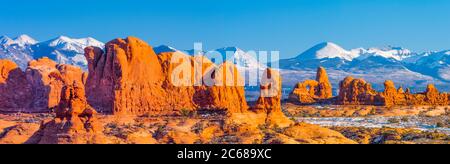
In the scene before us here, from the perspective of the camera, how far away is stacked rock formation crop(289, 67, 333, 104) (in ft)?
358

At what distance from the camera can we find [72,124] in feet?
133

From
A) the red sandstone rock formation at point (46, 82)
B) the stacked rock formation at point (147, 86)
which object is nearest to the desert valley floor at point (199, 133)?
the stacked rock formation at point (147, 86)

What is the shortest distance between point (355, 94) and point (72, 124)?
217ft

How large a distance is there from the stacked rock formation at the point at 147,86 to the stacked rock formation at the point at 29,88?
958 centimetres

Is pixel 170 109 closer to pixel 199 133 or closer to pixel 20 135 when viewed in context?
pixel 199 133

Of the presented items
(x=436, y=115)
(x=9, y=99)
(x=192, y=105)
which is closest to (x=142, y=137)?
(x=192, y=105)

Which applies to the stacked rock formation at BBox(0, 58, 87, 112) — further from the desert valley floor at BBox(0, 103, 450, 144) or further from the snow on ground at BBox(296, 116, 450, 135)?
the snow on ground at BBox(296, 116, 450, 135)

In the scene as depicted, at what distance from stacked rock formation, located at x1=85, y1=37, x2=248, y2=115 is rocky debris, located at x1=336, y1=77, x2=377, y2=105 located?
116 feet

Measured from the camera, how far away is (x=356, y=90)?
10231cm

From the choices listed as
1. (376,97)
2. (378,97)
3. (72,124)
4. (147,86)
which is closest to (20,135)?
(72,124)

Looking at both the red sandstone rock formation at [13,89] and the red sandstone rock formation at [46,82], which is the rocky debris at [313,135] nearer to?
the red sandstone rock formation at [46,82]

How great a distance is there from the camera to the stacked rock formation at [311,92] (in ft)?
358
